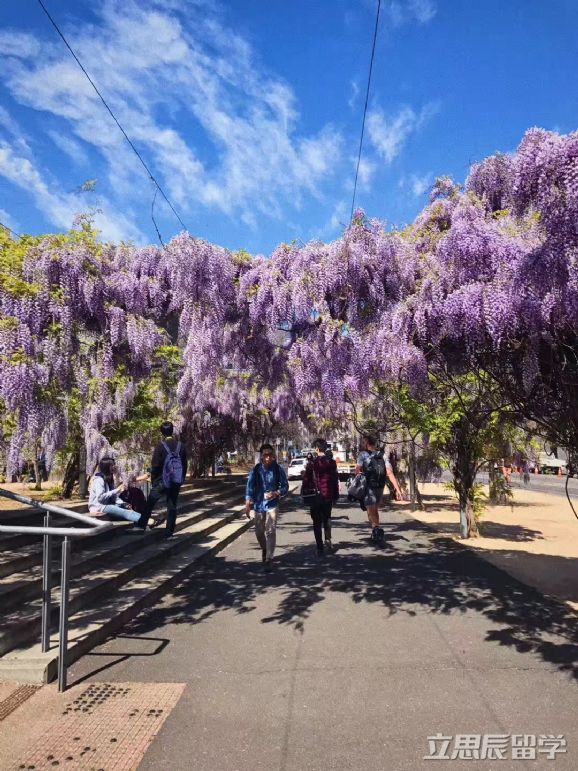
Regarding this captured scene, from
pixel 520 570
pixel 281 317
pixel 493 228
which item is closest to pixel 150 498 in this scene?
pixel 281 317

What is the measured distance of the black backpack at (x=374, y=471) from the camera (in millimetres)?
10633

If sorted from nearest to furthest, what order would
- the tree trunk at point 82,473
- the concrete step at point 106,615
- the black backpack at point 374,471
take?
the concrete step at point 106,615, the black backpack at point 374,471, the tree trunk at point 82,473

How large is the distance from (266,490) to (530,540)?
A: 6.74 meters

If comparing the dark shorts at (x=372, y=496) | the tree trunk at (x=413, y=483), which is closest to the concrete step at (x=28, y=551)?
the dark shorts at (x=372, y=496)

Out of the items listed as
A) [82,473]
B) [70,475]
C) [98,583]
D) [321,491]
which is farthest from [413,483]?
[98,583]

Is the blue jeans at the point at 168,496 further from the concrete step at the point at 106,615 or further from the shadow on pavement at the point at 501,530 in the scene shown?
the shadow on pavement at the point at 501,530

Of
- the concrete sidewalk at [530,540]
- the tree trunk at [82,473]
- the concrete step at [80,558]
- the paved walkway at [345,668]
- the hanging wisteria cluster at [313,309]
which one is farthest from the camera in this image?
the tree trunk at [82,473]

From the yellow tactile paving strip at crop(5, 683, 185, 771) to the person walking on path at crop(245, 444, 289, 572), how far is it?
4.39 metres

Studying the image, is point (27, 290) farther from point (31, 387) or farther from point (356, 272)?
point (356, 272)

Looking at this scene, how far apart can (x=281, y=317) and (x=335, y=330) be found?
89cm

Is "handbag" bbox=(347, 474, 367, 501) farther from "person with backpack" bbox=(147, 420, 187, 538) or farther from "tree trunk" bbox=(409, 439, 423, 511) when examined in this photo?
"tree trunk" bbox=(409, 439, 423, 511)

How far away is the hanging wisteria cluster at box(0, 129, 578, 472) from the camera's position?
6.43m

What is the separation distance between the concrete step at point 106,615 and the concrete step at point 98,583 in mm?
59

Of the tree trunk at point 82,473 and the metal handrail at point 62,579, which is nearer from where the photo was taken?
the metal handrail at point 62,579
